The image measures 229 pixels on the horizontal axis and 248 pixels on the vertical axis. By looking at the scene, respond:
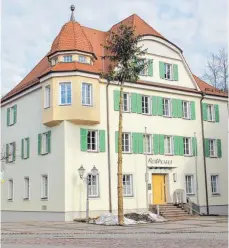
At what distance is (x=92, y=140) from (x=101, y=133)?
71 centimetres

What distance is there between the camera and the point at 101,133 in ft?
96.1

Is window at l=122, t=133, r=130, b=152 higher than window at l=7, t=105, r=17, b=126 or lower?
lower

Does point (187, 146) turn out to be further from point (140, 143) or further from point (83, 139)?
point (83, 139)

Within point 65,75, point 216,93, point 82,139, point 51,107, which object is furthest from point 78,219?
point 216,93

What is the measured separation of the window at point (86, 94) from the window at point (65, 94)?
0.83m

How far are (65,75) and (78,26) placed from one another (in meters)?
4.53

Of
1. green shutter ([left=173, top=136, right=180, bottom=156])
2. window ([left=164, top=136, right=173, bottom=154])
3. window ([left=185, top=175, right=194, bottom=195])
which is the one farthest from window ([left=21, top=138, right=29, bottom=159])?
window ([left=185, top=175, right=194, bottom=195])

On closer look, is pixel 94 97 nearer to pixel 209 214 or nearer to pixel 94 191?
pixel 94 191

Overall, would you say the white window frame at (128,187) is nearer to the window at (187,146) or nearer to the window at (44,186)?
the window at (44,186)

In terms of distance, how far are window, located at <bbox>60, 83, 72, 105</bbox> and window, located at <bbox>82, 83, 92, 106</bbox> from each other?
83 centimetres

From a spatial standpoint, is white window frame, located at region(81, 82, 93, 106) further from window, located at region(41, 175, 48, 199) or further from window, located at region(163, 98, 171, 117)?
window, located at region(163, 98, 171, 117)

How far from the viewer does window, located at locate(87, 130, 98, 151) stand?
29047 millimetres

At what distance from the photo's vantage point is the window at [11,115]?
112 ft

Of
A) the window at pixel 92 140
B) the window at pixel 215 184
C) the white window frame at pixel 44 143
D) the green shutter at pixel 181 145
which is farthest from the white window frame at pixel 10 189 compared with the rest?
the window at pixel 215 184
